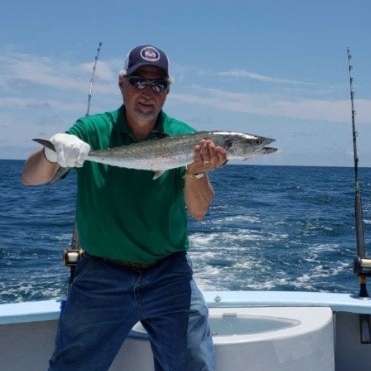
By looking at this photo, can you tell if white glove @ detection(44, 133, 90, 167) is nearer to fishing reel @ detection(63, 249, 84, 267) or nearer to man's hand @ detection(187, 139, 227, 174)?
man's hand @ detection(187, 139, 227, 174)

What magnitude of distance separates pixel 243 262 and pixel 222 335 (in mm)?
7649

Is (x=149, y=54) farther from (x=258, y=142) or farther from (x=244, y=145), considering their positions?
(x=258, y=142)

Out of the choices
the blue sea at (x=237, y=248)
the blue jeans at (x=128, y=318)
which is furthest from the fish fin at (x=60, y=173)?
the blue sea at (x=237, y=248)

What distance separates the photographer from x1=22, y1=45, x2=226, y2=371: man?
3.00m

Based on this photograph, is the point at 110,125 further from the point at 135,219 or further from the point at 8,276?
the point at 8,276

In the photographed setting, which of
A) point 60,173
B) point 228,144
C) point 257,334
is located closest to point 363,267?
point 257,334

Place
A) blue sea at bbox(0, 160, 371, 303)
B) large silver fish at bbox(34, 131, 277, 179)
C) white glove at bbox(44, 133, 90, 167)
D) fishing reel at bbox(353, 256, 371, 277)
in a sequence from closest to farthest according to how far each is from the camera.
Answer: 1. white glove at bbox(44, 133, 90, 167)
2. large silver fish at bbox(34, 131, 277, 179)
3. fishing reel at bbox(353, 256, 371, 277)
4. blue sea at bbox(0, 160, 371, 303)

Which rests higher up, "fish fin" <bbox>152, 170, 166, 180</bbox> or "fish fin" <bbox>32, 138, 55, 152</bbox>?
"fish fin" <bbox>32, 138, 55, 152</bbox>

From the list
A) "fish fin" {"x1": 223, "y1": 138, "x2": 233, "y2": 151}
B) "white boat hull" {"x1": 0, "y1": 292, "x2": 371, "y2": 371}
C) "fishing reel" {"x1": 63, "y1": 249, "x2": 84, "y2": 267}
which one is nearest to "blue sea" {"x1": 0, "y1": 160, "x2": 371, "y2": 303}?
"white boat hull" {"x1": 0, "y1": 292, "x2": 371, "y2": 371}

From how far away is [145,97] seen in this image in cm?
303

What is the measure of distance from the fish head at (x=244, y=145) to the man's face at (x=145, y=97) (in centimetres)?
49

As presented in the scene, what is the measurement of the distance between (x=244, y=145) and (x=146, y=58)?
78 cm

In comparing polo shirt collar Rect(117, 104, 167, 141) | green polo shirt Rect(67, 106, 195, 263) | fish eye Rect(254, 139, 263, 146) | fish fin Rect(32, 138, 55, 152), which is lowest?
green polo shirt Rect(67, 106, 195, 263)

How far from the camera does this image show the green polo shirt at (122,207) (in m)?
3.00
